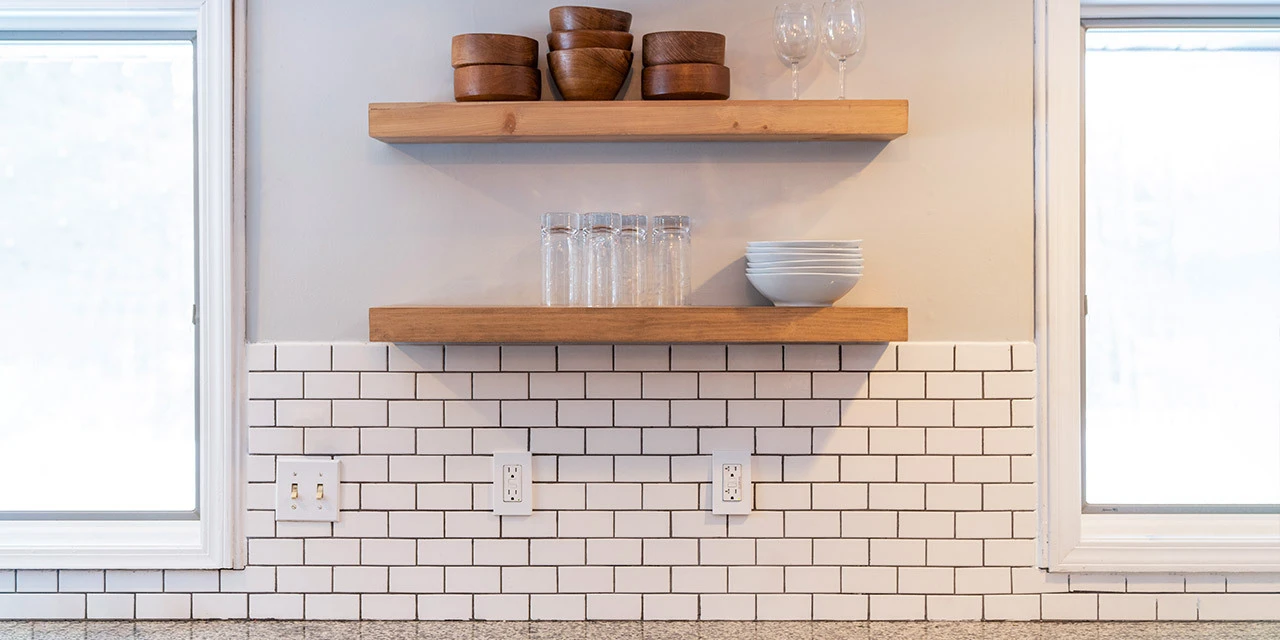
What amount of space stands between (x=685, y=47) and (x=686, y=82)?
6 cm

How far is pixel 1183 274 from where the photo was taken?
1.89 metres

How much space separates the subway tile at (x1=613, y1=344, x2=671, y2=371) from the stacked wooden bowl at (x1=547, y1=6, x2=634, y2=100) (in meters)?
0.46

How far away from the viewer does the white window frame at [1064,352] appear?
170cm

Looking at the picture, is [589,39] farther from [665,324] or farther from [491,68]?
[665,324]

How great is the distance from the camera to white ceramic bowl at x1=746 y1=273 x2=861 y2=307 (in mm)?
1562

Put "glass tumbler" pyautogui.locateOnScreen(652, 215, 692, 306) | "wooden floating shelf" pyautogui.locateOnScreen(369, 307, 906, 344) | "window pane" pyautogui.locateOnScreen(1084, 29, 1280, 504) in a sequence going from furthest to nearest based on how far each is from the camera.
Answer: "window pane" pyautogui.locateOnScreen(1084, 29, 1280, 504), "glass tumbler" pyautogui.locateOnScreen(652, 215, 692, 306), "wooden floating shelf" pyautogui.locateOnScreen(369, 307, 906, 344)

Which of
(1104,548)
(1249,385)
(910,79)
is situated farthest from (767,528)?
(1249,385)

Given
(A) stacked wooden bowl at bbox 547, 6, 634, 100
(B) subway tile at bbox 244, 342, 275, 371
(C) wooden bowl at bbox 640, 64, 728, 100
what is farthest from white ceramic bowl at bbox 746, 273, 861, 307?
(B) subway tile at bbox 244, 342, 275, 371

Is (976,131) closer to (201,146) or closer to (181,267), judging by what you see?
(201,146)

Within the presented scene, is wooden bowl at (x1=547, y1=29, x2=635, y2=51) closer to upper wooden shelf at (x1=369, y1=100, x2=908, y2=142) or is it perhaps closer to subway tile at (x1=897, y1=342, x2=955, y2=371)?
upper wooden shelf at (x1=369, y1=100, x2=908, y2=142)

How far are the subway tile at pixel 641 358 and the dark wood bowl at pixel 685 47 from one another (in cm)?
51

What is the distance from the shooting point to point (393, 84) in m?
1.74

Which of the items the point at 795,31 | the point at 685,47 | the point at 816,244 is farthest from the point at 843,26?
the point at 816,244

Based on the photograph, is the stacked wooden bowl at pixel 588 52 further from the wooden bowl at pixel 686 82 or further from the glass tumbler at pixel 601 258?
the glass tumbler at pixel 601 258
